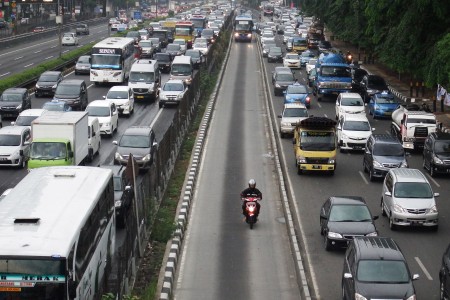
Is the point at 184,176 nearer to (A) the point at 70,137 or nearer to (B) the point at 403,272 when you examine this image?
(A) the point at 70,137

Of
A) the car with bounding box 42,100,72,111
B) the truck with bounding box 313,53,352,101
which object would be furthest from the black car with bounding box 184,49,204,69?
the car with bounding box 42,100,72,111

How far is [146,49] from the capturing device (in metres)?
87.9

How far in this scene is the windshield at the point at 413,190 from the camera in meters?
30.3

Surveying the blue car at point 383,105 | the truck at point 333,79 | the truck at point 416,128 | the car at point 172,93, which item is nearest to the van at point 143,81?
the car at point 172,93

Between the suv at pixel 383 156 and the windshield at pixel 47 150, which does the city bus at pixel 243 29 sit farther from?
the windshield at pixel 47 150

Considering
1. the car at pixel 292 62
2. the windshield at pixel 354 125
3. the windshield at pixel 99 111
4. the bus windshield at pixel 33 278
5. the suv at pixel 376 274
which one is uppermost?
the bus windshield at pixel 33 278

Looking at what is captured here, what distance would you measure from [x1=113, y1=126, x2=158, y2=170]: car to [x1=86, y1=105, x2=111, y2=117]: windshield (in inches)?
289

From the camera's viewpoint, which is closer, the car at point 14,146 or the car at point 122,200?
the car at point 122,200

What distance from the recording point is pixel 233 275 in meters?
25.7

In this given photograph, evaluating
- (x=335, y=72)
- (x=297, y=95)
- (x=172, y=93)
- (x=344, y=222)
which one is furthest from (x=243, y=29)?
(x=344, y=222)

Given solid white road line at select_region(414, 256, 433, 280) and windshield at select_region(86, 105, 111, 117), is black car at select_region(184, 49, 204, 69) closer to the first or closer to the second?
windshield at select_region(86, 105, 111, 117)

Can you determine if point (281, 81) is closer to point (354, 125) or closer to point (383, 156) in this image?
point (354, 125)

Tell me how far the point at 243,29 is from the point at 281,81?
55.0m

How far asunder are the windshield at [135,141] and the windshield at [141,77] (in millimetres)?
21972
